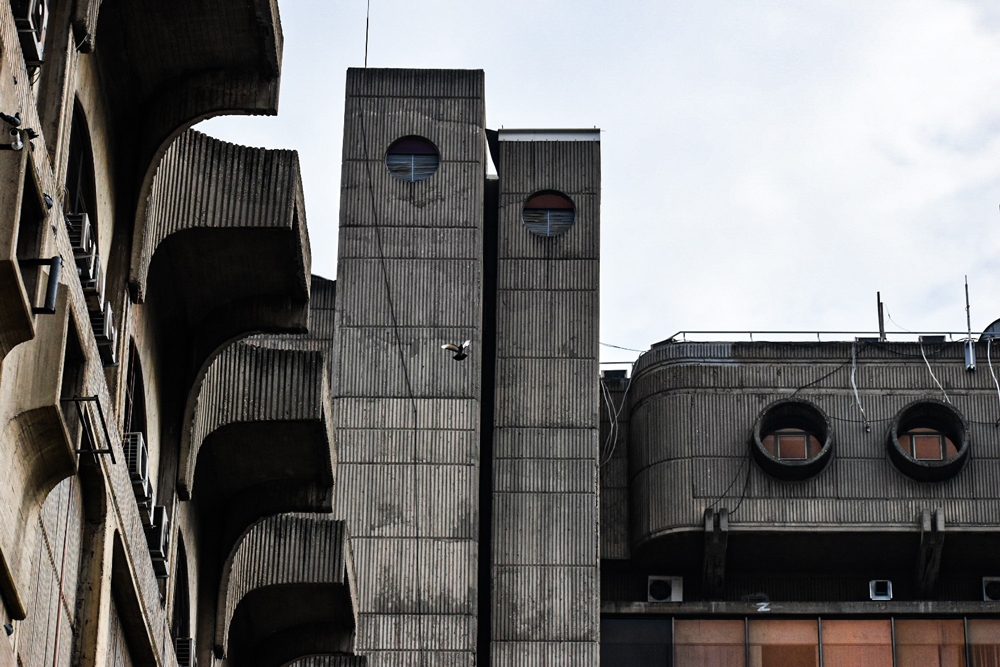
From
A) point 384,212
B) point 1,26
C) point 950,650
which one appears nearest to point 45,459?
point 1,26

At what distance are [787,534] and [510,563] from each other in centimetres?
825

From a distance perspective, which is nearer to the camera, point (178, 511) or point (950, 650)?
point (178, 511)

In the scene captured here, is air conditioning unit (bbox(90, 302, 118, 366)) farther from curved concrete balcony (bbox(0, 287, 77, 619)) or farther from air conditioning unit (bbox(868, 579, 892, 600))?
air conditioning unit (bbox(868, 579, 892, 600))

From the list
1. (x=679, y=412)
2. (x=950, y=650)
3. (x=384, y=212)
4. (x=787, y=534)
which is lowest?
(x=950, y=650)

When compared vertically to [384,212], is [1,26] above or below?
below

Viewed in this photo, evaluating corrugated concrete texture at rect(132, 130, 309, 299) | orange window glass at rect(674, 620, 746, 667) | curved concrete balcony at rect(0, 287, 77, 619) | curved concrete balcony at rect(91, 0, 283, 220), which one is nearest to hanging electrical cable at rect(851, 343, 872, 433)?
orange window glass at rect(674, 620, 746, 667)

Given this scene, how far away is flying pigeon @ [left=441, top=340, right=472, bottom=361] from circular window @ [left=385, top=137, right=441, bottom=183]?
576cm

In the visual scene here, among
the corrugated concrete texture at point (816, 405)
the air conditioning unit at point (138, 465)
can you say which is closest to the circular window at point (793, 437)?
the corrugated concrete texture at point (816, 405)

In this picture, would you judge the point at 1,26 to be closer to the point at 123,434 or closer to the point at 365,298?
the point at 123,434

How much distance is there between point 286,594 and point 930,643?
27336 millimetres

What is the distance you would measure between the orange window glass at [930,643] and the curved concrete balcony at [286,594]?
81.8 feet

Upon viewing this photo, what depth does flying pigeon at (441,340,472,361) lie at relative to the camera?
47000 millimetres

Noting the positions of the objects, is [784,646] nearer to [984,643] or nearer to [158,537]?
[984,643]

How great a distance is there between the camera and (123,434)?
2003 cm
